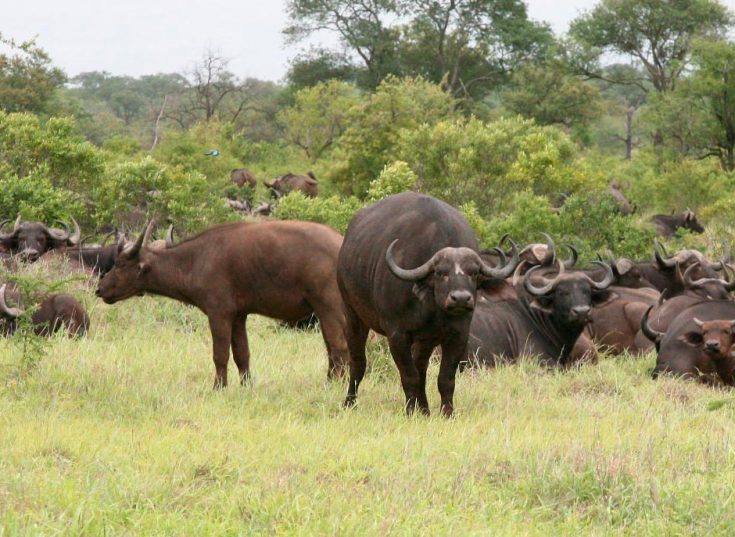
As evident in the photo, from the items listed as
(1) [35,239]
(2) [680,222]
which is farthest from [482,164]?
(2) [680,222]

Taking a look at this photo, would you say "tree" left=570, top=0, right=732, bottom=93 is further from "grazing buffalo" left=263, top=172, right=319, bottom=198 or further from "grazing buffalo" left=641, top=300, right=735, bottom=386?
"grazing buffalo" left=641, top=300, right=735, bottom=386

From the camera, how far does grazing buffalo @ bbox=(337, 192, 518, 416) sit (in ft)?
24.6

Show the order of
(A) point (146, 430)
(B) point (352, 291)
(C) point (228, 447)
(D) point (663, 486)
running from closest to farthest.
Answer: (D) point (663, 486), (C) point (228, 447), (A) point (146, 430), (B) point (352, 291)

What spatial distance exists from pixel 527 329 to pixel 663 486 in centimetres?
561

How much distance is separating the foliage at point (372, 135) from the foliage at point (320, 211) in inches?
321

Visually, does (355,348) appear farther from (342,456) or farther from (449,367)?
(342,456)

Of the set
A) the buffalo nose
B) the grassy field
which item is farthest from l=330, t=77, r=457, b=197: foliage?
the buffalo nose

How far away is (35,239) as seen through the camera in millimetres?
16531

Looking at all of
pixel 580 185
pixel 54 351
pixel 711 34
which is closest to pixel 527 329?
pixel 54 351

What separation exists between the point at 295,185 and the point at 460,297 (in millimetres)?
26696

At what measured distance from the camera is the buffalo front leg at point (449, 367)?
7.81 metres

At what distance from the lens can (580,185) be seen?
69.2 ft

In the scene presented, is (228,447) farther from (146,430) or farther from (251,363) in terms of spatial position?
(251,363)

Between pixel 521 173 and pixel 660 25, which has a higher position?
pixel 660 25
